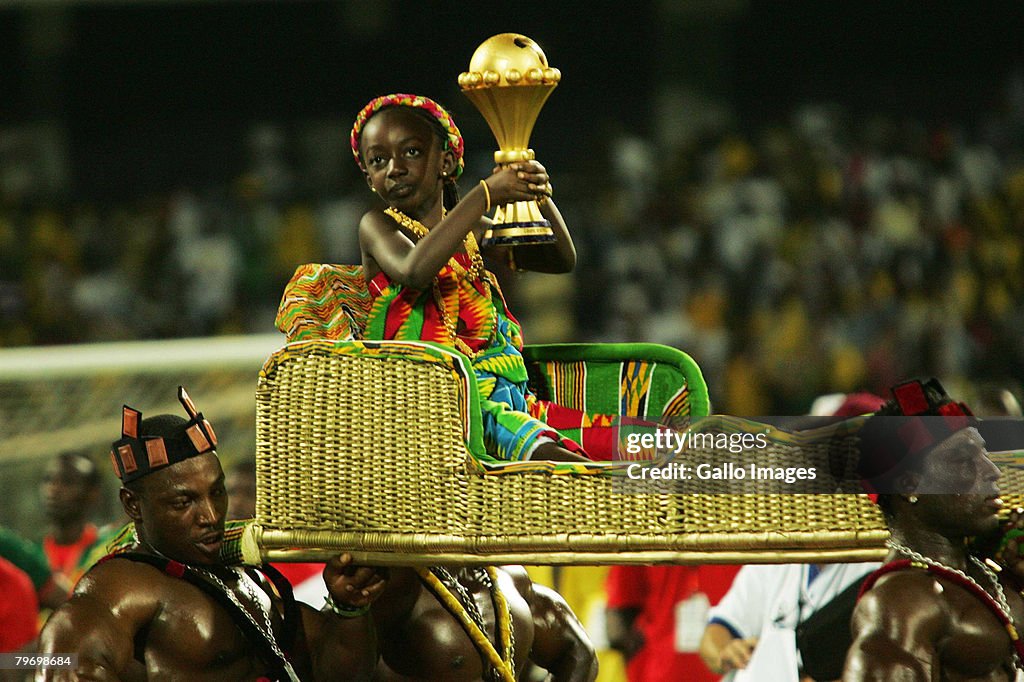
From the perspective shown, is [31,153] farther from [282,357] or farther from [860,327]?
[282,357]

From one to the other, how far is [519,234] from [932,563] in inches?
48.4

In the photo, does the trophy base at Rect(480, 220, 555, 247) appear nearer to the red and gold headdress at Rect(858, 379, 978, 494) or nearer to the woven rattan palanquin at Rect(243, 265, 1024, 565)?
the woven rattan palanquin at Rect(243, 265, 1024, 565)

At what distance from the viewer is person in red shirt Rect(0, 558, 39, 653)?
4.67 m

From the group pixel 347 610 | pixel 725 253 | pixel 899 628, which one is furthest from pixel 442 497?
pixel 725 253

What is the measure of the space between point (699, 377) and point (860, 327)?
4.88m

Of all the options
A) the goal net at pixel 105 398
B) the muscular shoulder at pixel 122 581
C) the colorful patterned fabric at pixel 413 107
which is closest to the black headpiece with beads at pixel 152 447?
the muscular shoulder at pixel 122 581

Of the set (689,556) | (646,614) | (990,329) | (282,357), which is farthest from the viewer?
(990,329)

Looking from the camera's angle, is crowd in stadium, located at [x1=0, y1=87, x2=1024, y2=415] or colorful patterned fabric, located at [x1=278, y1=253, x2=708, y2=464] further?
crowd in stadium, located at [x1=0, y1=87, x2=1024, y2=415]

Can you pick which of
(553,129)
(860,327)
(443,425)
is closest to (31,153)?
(553,129)

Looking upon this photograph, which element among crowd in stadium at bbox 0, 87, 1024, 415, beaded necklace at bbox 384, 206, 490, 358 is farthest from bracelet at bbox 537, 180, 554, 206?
crowd in stadium at bbox 0, 87, 1024, 415

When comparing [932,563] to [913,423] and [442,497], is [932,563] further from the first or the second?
[442,497]

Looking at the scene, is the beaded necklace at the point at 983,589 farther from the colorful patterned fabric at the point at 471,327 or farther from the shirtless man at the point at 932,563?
the colorful patterned fabric at the point at 471,327

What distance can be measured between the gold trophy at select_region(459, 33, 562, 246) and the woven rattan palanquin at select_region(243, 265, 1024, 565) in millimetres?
→ 333

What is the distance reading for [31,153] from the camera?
9.41 meters
